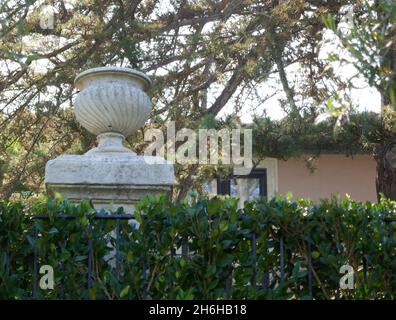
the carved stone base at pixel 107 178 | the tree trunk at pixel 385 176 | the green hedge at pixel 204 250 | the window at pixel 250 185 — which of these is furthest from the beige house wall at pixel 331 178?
the green hedge at pixel 204 250

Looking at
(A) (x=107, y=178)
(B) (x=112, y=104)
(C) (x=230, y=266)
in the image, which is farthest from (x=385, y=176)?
(C) (x=230, y=266)

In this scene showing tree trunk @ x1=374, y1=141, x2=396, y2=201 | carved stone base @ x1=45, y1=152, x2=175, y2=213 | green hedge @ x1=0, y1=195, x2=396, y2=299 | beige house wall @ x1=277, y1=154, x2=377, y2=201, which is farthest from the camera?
beige house wall @ x1=277, y1=154, x2=377, y2=201

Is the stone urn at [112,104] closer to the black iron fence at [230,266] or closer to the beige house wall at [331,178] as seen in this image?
the black iron fence at [230,266]

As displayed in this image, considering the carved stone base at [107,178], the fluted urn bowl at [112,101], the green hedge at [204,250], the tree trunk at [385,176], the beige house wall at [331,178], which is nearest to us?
the green hedge at [204,250]

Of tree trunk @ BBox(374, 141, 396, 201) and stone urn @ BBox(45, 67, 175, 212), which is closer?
stone urn @ BBox(45, 67, 175, 212)

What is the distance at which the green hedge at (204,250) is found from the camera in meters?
3.06

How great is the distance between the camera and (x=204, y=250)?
3.09 meters

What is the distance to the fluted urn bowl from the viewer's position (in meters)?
4.07

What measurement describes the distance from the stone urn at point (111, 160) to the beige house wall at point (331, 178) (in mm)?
7812

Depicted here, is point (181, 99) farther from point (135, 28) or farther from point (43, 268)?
point (43, 268)

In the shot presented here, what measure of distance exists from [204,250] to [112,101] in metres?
1.45

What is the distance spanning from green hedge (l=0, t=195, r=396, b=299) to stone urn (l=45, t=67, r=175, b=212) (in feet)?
1.80

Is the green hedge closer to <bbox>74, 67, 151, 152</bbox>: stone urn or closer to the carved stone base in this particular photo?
the carved stone base

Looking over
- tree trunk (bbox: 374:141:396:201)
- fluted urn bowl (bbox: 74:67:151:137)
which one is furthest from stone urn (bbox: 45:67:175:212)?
tree trunk (bbox: 374:141:396:201)
